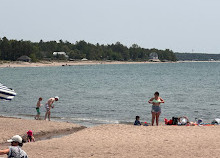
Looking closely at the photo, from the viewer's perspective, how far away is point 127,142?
1458cm

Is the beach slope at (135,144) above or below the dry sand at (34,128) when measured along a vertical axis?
above

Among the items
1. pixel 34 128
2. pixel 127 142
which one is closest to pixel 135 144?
pixel 127 142

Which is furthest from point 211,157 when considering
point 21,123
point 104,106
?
point 104,106

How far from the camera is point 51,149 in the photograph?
1355cm

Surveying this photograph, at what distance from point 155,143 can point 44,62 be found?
156m

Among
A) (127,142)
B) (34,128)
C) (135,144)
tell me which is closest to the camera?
(135,144)

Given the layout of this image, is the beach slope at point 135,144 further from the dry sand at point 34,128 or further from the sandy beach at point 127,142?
the dry sand at point 34,128

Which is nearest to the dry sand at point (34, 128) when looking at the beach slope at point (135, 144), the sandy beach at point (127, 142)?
the sandy beach at point (127, 142)

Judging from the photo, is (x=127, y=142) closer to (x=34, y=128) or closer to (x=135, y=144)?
(x=135, y=144)

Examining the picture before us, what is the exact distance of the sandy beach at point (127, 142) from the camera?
12.6 metres

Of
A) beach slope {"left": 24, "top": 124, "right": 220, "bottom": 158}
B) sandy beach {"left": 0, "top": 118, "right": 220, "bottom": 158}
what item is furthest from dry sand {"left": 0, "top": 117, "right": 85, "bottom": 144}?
beach slope {"left": 24, "top": 124, "right": 220, "bottom": 158}

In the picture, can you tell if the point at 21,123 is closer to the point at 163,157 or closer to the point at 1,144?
the point at 1,144

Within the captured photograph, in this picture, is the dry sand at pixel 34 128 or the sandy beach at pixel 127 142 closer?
the sandy beach at pixel 127 142

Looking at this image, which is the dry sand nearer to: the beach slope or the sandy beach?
the sandy beach
